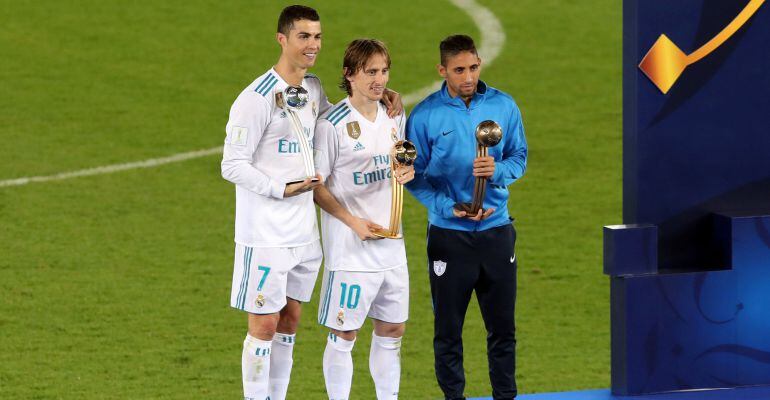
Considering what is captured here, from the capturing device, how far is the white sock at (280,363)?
6.81 m

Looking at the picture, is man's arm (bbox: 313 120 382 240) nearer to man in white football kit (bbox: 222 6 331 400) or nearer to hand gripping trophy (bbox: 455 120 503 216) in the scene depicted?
man in white football kit (bbox: 222 6 331 400)

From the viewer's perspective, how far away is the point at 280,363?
6.84m

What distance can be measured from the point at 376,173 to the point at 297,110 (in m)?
0.48

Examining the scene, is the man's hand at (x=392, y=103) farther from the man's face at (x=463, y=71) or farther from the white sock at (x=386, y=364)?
the white sock at (x=386, y=364)

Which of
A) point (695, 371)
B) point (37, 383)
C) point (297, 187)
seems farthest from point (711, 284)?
point (37, 383)

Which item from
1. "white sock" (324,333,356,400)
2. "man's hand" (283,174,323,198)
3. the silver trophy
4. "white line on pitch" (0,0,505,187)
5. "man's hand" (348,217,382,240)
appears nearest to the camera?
"man's hand" (283,174,323,198)

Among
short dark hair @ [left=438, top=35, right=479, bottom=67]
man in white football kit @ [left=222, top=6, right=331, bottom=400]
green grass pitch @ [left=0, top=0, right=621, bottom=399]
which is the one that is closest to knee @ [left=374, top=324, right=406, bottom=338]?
man in white football kit @ [left=222, top=6, right=331, bottom=400]

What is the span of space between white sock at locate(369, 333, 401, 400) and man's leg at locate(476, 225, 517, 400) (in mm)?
458

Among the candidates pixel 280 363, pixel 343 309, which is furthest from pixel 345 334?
pixel 280 363

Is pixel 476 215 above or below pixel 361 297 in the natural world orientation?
above

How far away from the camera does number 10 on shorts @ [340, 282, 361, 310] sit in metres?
6.58

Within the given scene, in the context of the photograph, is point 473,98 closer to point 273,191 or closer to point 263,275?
point 273,191

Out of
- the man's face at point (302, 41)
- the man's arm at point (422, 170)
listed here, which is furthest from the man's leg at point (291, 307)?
the man's face at point (302, 41)

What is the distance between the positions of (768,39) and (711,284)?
53.5 inches
